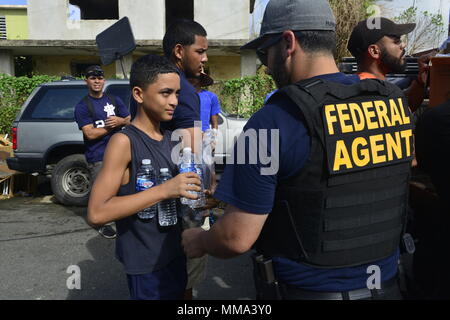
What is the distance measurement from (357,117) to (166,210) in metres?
1.11

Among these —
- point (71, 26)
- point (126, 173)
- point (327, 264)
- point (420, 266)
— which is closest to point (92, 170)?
point (126, 173)

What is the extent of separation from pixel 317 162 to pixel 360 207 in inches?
10.3

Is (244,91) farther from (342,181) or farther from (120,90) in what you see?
(342,181)

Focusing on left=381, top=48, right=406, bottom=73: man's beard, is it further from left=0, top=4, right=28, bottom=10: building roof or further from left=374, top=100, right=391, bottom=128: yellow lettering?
left=0, top=4, right=28, bottom=10: building roof

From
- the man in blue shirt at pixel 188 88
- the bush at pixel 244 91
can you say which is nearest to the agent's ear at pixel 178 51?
the man in blue shirt at pixel 188 88

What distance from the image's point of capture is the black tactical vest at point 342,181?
134cm

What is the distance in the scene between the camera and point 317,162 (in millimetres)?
1333

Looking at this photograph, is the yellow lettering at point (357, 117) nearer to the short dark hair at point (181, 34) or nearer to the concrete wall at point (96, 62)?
the short dark hair at point (181, 34)

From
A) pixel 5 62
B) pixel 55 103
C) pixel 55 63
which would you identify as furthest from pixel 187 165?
pixel 55 63

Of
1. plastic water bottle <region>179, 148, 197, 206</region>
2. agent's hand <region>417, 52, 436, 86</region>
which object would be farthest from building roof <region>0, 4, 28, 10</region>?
plastic water bottle <region>179, 148, 197, 206</region>

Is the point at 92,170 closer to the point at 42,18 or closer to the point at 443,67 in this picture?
the point at 443,67

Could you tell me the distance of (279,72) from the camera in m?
1.52

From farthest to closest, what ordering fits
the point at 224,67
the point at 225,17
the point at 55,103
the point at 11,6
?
the point at 11,6
the point at 224,67
the point at 225,17
the point at 55,103

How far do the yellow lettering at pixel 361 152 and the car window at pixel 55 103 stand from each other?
597cm
